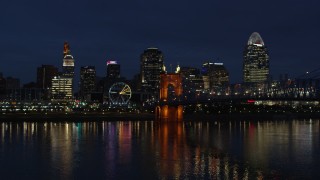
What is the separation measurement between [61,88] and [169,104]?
9143 centimetres

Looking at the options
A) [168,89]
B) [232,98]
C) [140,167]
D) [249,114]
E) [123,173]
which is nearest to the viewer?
[123,173]

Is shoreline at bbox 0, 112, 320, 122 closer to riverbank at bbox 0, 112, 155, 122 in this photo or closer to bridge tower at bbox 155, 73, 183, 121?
riverbank at bbox 0, 112, 155, 122

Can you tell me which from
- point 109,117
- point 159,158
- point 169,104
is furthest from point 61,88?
point 159,158

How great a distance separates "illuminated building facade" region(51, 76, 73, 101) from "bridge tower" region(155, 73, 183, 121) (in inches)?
2999

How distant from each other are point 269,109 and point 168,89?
2778 centimetres

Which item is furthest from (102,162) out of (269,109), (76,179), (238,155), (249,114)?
(269,109)

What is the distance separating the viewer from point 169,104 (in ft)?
234

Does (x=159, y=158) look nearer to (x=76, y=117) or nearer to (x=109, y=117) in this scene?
(x=76, y=117)

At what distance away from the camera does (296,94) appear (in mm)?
48719

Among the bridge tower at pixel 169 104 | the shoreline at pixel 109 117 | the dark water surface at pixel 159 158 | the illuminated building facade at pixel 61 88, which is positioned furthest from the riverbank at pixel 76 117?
the illuminated building facade at pixel 61 88

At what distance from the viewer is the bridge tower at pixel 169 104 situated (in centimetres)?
7362

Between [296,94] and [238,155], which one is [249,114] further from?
[238,155]

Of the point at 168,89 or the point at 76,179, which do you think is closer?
the point at 76,179

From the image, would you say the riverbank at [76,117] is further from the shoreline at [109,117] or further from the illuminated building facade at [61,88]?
the illuminated building facade at [61,88]
